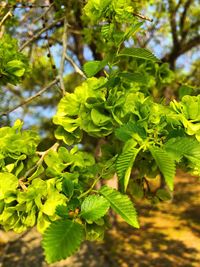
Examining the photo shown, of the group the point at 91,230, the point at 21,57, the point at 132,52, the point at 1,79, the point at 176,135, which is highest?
the point at 21,57

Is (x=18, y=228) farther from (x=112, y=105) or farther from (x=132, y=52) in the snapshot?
(x=132, y=52)

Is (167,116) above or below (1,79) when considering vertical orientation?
below

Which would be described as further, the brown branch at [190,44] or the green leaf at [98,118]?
the brown branch at [190,44]

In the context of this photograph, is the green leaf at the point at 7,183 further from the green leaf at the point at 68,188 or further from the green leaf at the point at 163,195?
the green leaf at the point at 163,195

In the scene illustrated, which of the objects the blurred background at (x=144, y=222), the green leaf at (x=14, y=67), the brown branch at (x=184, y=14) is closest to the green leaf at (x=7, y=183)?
the green leaf at (x=14, y=67)

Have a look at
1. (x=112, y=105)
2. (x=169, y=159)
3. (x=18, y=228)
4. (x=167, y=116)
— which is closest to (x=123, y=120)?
(x=112, y=105)

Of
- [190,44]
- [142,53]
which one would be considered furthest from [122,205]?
[190,44]
